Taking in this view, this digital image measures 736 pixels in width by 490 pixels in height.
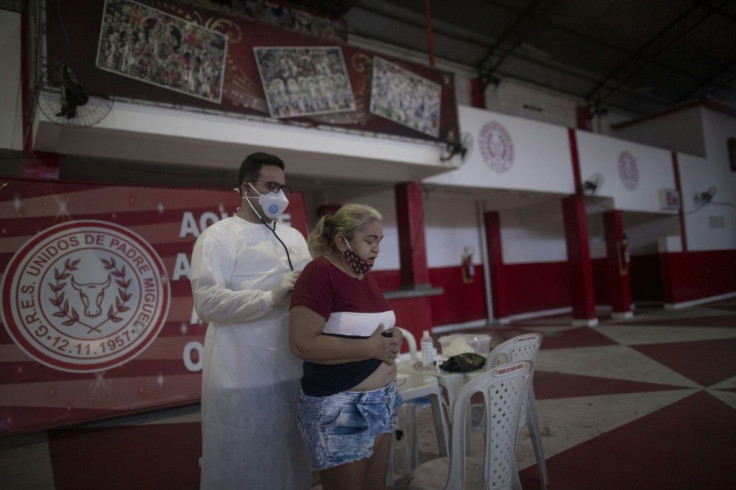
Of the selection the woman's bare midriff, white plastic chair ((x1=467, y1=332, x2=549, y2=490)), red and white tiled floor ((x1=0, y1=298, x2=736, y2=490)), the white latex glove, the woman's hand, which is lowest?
red and white tiled floor ((x1=0, y1=298, x2=736, y2=490))

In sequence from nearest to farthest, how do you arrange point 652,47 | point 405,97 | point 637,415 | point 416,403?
1. point 416,403
2. point 637,415
3. point 405,97
4. point 652,47

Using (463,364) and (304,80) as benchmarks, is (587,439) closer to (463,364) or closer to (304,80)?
(463,364)

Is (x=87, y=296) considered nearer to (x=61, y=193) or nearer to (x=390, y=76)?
(x=61, y=193)

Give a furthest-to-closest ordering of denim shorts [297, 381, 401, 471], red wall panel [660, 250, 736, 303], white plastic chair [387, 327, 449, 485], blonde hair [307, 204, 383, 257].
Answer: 1. red wall panel [660, 250, 736, 303]
2. white plastic chair [387, 327, 449, 485]
3. blonde hair [307, 204, 383, 257]
4. denim shorts [297, 381, 401, 471]

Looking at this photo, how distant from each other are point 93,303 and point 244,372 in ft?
9.33

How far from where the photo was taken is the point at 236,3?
21.7 feet

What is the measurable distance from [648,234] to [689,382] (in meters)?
9.27

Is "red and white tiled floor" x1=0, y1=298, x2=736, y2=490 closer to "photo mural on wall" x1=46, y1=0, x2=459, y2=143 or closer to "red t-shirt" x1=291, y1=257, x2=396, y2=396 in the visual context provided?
"red t-shirt" x1=291, y1=257, x2=396, y2=396

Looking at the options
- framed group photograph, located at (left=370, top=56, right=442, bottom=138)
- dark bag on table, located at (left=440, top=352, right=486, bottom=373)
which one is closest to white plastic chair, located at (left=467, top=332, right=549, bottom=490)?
dark bag on table, located at (left=440, top=352, right=486, bottom=373)

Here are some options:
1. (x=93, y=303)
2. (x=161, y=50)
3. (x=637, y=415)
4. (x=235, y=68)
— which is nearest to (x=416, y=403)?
(x=637, y=415)

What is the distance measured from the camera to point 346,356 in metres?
1.46

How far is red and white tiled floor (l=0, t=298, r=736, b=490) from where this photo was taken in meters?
2.57

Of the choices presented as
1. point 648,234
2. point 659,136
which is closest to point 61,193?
point 648,234

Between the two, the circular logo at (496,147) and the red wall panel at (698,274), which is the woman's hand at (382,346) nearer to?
the circular logo at (496,147)
